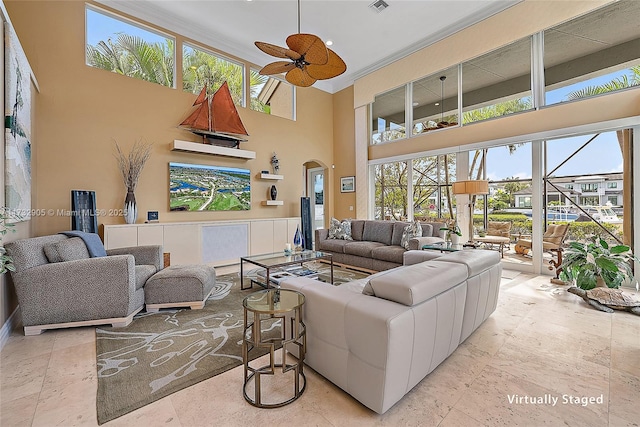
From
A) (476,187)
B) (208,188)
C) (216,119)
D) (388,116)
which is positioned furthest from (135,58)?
(476,187)

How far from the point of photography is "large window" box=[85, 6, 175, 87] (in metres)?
4.17

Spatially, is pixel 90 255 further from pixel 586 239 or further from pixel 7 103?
pixel 586 239

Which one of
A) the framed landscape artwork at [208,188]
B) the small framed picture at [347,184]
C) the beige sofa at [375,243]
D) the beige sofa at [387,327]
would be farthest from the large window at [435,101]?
the beige sofa at [387,327]

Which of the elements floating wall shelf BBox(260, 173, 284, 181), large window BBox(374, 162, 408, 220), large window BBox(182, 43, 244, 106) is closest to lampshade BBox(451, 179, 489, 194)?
large window BBox(374, 162, 408, 220)

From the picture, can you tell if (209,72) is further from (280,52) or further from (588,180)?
(588,180)

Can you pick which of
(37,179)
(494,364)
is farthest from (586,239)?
(37,179)

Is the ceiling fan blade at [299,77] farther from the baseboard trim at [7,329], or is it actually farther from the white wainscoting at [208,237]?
the baseboard trim at [7,329]

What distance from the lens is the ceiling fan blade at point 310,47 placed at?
270cm

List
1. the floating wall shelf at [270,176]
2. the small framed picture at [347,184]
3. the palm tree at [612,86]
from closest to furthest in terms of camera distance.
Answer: the palm tree at [612,86] < the floating wall shelf at [270,176] < the small framed picture at [347,184]

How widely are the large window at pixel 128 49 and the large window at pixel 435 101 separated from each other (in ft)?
16.0

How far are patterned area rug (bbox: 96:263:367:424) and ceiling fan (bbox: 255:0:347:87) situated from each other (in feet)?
9.13

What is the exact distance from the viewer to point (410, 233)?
14.5ft

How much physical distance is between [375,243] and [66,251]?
4.10 m

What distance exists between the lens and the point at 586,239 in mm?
4129
